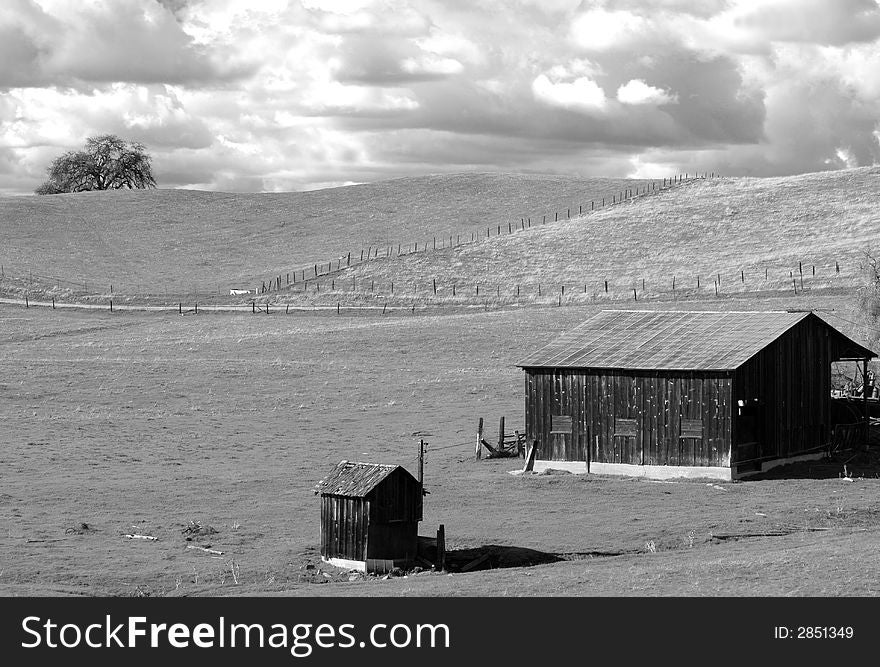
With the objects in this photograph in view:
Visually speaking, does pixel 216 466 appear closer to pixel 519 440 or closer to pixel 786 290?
pixel 519 440

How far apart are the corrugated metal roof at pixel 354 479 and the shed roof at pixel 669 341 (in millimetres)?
14601

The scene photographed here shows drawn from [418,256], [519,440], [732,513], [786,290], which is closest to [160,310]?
[418,256]

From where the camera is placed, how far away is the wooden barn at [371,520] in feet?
102

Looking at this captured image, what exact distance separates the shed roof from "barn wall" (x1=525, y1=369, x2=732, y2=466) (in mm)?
436

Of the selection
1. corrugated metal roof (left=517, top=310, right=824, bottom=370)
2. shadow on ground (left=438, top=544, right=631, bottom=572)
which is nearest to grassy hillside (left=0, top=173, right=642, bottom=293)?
corrugated metal roof (left=517, top=310, right=824, bottom=370)

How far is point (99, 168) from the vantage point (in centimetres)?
19450

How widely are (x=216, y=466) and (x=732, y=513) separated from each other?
20.3 m

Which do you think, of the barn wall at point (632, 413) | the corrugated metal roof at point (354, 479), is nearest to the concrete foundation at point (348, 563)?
the corrugated metal roof at point (354, 479)

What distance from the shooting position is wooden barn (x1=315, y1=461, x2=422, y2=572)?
31.1 m

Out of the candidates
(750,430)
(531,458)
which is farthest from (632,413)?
(750,430)

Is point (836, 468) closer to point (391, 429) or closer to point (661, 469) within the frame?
point (661, 469)

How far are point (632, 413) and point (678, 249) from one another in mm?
65358

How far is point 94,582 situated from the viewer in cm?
2788

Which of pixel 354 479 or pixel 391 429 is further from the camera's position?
pixel 391 429
